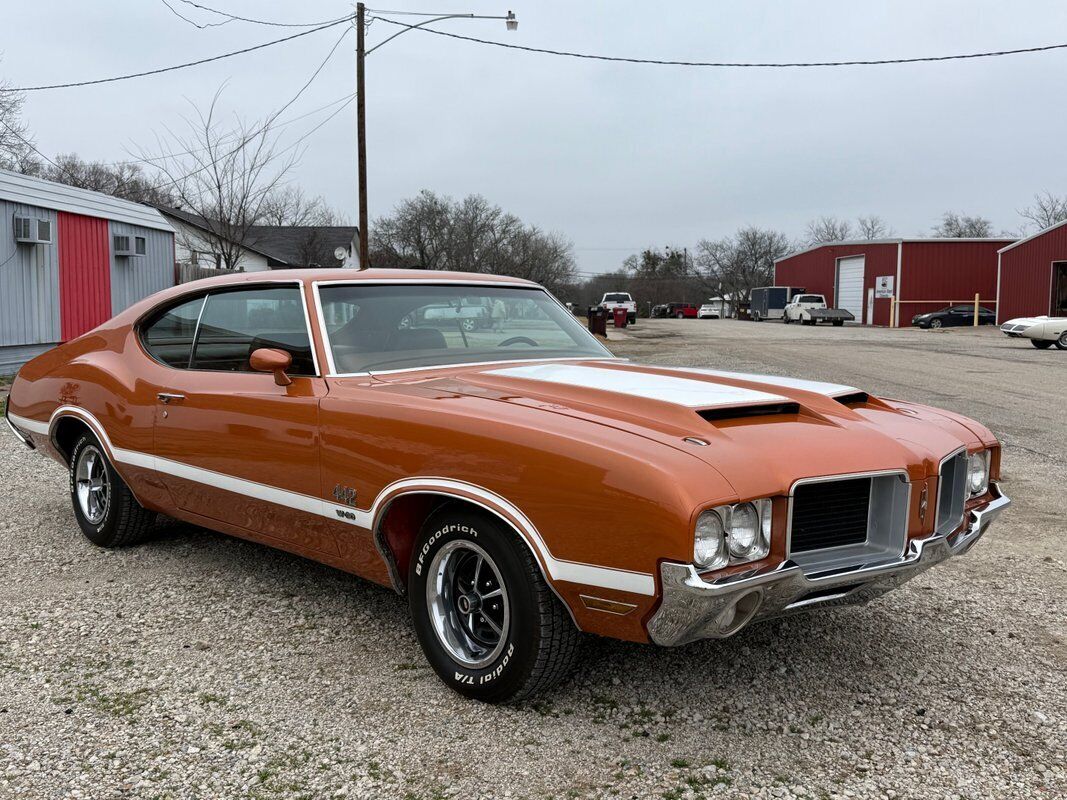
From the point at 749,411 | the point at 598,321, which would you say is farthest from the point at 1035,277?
the point at 749,411

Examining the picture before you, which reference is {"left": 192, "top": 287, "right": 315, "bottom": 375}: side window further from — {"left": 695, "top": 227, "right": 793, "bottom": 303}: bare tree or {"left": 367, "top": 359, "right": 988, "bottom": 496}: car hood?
{"left": 695, "top": 227, "right": 793, "bottom": 303}: bare tree

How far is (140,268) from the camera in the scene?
17.5m

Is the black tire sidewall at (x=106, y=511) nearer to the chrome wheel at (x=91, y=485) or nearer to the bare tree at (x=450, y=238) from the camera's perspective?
the chrome wheel at (x=91, y=485)

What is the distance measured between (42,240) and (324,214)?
31.9 metres

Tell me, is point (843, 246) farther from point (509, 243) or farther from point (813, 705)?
point (813, 705)

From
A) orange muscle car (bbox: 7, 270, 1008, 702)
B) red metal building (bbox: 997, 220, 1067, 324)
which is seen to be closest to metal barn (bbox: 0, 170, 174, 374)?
orange muscle car (bbox: 7, 270, 1008, 702)

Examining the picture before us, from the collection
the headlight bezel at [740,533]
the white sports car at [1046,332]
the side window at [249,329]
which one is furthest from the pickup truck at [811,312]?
the headlight bezel at [740,533]

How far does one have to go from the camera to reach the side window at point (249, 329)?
12.8 ft

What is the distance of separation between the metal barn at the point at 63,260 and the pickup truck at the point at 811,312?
36590 mm

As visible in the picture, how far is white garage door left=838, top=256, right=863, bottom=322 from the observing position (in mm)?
50531

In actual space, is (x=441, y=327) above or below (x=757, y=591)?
above

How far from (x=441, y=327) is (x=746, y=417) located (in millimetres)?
1572

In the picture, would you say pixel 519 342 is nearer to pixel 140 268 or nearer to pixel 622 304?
pixel 140 268

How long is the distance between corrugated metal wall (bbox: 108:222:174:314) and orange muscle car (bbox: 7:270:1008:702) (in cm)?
1310
